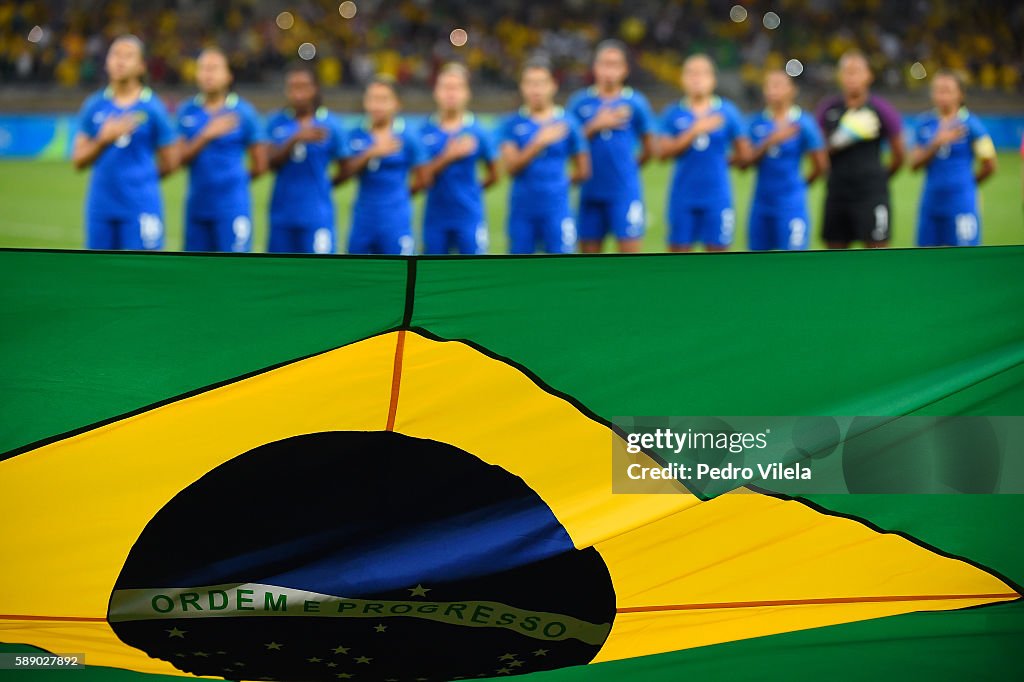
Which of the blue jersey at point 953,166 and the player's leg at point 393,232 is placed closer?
the player's leg at point 393,232

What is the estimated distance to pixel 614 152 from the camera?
686cm

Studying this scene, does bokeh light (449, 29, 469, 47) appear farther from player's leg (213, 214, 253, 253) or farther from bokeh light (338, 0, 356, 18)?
player's leg (213, 214, 253, 253)

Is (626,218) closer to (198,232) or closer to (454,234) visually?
(454,234)

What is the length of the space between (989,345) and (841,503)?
18.8 inches

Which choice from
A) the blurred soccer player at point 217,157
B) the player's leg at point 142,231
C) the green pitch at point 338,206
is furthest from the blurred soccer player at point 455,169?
the green pitch at point 338,206

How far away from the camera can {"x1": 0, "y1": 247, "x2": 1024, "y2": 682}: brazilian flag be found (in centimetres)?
227

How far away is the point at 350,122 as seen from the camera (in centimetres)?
1664

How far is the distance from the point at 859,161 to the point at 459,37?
58.1ft

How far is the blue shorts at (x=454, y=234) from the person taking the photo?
21.4 feet

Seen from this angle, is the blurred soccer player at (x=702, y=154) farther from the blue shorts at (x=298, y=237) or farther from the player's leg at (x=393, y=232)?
the blue shorts at (x=298, y=237)

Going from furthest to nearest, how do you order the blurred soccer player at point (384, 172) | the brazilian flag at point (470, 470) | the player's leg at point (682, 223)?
the player's leg at point (682, 223)
the blurred soccer player at point (384, 172)
the brazilian flag at point (470, 470)

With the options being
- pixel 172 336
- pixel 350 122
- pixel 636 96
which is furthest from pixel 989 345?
pixel 350 122

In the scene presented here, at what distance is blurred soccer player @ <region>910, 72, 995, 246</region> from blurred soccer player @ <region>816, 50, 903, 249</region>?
350 mm

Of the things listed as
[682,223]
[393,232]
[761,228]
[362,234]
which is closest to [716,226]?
[682,223]
